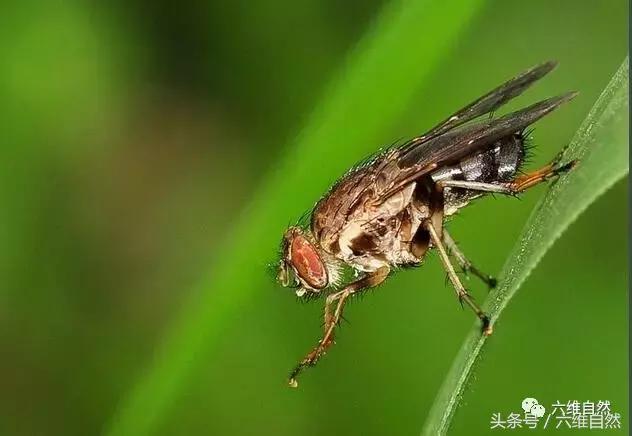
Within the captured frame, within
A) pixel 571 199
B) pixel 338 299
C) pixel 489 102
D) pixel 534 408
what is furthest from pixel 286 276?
pixel 571 199

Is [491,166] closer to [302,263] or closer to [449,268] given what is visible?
[449,268]

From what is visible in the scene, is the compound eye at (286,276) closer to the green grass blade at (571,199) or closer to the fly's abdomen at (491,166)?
the fly's abdomen at (491,166)

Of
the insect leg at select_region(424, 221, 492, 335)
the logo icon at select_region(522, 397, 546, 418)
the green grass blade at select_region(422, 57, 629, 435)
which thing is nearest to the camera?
the green grass blade at select_region(422, 57, 629, 435)

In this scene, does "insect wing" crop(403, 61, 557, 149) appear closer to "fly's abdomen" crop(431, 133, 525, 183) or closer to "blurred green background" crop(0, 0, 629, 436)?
"fly's abdomen" crop(431, 133, 525, 183)

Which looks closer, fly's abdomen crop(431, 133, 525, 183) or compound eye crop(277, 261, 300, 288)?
fly's abdomen crop(431, 133, 525, 183)

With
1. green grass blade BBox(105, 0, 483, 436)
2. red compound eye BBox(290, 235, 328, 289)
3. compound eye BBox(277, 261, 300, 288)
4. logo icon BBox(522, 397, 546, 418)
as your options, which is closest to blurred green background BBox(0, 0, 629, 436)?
logo icon BBox(522, 397, 546, 418)

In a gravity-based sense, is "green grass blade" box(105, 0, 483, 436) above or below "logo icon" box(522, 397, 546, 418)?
above

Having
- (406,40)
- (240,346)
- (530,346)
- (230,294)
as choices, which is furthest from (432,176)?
(240,346)
